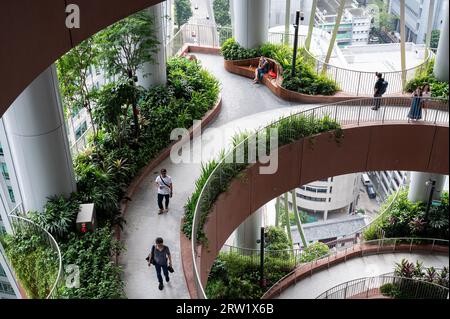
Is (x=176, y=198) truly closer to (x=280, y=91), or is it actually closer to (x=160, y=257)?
(x=160, y=257)

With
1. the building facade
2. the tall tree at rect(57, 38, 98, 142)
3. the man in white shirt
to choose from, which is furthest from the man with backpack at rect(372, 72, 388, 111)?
the tall tree at rect(57, 38, 98, 142)

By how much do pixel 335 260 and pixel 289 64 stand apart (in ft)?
24.9

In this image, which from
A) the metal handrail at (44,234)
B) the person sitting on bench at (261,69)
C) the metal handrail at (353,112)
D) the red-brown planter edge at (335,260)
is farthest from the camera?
the person sitting on bench at (261,69)

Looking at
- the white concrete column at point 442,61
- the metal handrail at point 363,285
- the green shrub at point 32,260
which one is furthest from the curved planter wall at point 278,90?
the green shrub at point 32,260

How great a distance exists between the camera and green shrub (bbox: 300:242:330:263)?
21.8 m

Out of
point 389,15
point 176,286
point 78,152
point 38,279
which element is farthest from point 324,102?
point 38,279

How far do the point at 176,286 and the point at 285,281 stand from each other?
8.76 m

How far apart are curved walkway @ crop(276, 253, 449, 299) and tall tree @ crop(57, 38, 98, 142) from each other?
31.3ft

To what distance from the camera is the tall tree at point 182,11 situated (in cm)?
2534

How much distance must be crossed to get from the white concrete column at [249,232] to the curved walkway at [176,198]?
5.36m

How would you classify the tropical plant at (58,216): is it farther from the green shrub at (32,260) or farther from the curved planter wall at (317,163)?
the curved planter wall at (317,163)

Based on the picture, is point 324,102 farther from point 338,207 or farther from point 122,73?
point 338,207

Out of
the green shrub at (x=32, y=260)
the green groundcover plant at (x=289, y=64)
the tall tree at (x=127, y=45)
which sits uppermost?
the tall tree at (x=127, y=45)

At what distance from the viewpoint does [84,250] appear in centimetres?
1293
